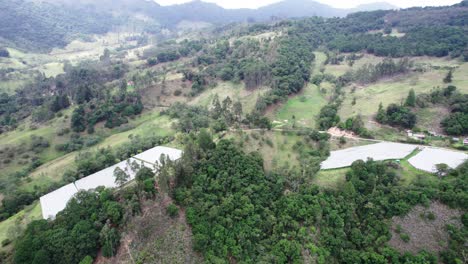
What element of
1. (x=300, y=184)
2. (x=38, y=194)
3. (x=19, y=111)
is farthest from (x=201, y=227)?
(x=19, y=111)

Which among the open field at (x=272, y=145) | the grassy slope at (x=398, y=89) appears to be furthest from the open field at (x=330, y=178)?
the grassy slope at (x=398, y=89)

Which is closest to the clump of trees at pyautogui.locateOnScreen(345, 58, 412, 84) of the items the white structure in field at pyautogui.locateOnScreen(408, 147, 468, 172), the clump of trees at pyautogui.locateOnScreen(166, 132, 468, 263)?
the white structure in field at pyautogui.locateOnScreen(408, 147, 468, 172)

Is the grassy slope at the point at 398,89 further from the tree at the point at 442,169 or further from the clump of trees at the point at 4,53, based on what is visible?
the clump of trees at the point at 4,53

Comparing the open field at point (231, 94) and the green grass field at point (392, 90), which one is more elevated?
the green grass field at point (392, 90)

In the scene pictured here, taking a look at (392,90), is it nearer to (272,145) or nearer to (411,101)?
(411,101)

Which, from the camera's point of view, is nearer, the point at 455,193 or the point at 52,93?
the point at 455,193

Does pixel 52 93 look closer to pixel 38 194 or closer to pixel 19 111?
pixel 19 111
